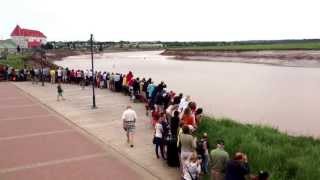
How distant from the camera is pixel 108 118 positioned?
2045cm

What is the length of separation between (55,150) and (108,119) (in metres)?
5.36

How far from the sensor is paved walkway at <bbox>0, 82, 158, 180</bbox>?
41.3ft

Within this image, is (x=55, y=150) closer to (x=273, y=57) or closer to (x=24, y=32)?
(x=273, y=57)

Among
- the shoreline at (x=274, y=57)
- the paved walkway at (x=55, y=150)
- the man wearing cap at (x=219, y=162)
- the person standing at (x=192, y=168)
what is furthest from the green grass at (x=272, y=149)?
the shoreline at (x=274, y=57)

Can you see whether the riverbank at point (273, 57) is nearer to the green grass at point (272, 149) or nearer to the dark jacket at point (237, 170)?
the green grass at point (272, 149)

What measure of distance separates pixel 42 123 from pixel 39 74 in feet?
57.5

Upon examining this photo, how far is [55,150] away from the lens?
49.2 ft

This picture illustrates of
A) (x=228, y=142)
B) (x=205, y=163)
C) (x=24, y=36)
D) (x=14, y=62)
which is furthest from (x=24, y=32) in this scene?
(x=205, y=163)

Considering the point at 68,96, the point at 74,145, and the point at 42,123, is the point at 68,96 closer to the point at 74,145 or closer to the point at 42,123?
the point at 42,123

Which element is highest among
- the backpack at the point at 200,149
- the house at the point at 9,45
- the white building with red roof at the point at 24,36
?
the white building with red roof at the point at 24,36

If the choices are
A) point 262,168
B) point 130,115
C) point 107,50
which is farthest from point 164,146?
point 107,50

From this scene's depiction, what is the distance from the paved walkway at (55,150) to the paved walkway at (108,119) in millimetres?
99

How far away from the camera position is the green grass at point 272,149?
11.5m

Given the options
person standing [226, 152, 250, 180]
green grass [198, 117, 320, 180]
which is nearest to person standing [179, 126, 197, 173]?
green grass [198, 117, 320, 180]
